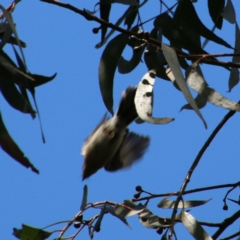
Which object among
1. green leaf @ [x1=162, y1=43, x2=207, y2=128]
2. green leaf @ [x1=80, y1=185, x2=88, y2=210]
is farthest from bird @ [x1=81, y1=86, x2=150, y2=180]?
green leaf @ [x1=162, y1=43, x2=207, y2=128]

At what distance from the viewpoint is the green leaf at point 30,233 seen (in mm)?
1550

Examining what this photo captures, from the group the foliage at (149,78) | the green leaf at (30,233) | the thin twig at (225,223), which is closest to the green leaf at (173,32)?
the foliage at (149,78)

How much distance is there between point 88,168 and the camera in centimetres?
239

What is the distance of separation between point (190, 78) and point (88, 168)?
1.07 m

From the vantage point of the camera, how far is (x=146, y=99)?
1341mm

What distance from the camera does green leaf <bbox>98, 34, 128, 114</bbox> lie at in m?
1.58

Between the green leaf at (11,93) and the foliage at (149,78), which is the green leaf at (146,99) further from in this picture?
the green leaf at (11,93)

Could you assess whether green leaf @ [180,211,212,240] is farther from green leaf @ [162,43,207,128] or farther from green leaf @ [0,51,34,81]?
green leaf @ [0,51,34,81]

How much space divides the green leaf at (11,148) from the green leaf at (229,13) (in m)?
0.67

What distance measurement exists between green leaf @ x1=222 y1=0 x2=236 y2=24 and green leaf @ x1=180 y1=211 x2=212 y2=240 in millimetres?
506

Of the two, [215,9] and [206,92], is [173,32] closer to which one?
[215,9]

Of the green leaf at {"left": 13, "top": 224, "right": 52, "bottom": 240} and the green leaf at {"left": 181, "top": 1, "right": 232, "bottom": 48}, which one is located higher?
the green leaf at {"left": 181, "top": 1, "right": 232, "bottom": 48}

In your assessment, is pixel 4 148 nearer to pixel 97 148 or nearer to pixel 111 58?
pixel 111 58

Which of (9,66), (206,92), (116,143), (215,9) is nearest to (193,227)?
(206,92)
